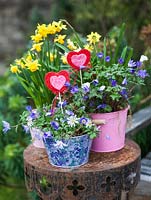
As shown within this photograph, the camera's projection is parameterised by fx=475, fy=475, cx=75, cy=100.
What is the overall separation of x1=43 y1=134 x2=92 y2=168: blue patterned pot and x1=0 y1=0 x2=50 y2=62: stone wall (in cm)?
441

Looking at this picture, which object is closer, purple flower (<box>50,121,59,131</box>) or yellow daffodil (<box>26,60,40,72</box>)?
purple flower (<box>50,121,59,131</box>)

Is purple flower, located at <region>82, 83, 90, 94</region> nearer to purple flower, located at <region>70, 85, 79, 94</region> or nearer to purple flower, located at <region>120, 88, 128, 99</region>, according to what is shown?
purple flower, located at <region>70, 85, 79, 94</region>

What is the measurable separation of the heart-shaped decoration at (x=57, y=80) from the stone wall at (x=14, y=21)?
435 centimetres

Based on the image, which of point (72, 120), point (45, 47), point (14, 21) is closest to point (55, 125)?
point (72, 120)

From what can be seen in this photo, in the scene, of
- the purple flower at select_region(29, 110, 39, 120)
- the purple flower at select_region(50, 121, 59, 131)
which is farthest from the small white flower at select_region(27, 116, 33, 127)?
the purple flower at select_region(50, 121, 59, 131)

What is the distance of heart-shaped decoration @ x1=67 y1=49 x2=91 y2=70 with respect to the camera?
6.05ft

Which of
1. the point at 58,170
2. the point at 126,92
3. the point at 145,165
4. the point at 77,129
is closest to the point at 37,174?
the point at 58,170

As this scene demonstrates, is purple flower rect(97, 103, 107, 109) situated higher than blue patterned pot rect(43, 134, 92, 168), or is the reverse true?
purple flower rect(97, 103, 107, 109)

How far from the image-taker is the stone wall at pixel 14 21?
6133 millimetres

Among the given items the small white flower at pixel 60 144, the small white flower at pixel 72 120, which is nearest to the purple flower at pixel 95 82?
the small white flower at pixel 72 120

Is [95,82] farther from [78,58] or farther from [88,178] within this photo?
[88,178]

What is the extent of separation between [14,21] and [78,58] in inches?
178

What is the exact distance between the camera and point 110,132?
6.27ft

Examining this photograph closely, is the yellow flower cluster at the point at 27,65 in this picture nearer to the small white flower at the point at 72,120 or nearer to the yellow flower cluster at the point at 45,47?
the yellow flower cluster at the point at 45,47
